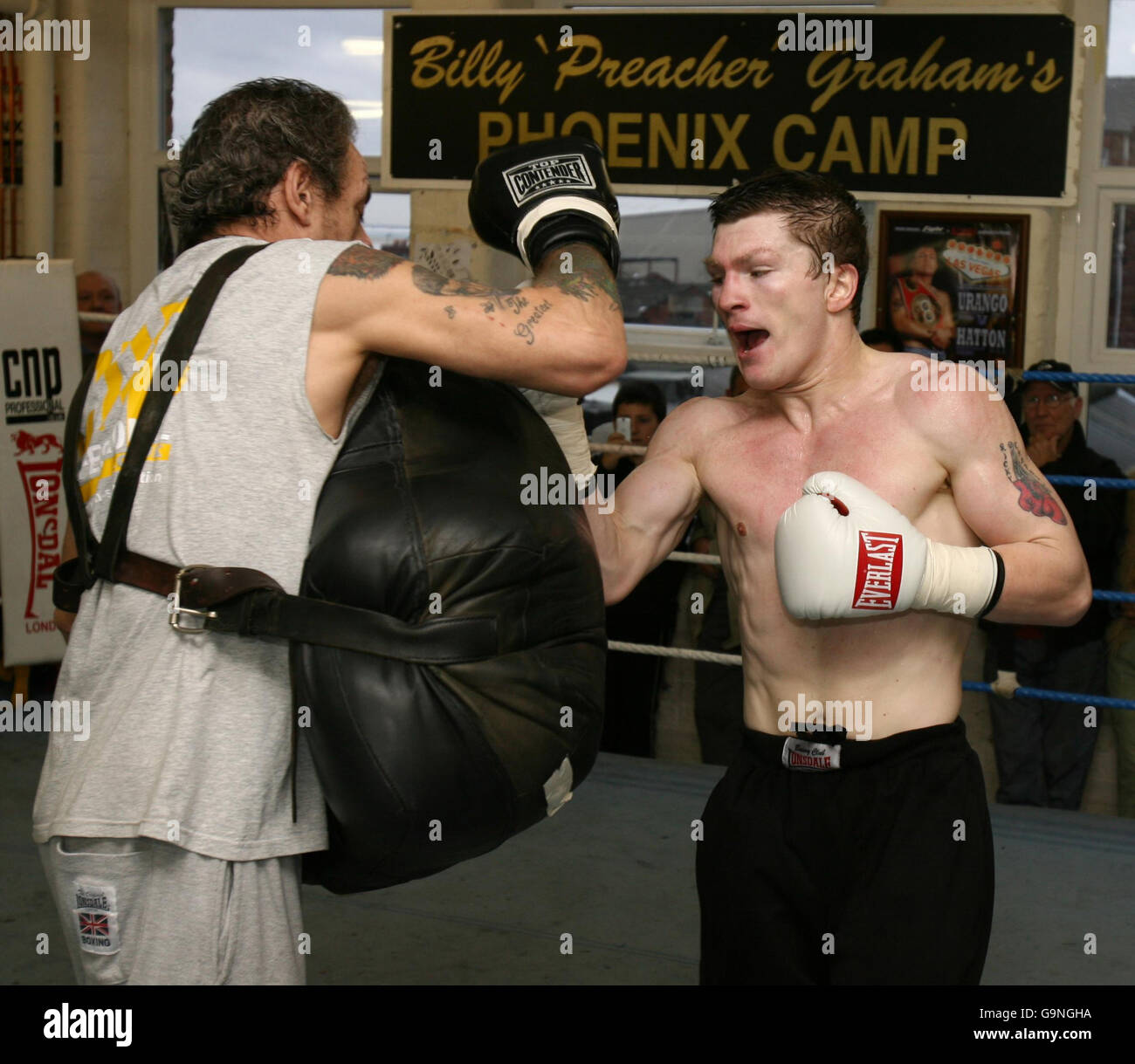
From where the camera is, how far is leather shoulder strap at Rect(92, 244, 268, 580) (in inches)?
55.4

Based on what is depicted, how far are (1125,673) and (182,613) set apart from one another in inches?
135

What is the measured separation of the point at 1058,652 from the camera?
4.06 m

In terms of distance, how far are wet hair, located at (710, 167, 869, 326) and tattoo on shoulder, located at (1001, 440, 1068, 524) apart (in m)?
0.33

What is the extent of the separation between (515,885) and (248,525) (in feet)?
6.35

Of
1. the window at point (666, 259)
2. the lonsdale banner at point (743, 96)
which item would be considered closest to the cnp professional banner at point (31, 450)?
the lonsdale banner at point (743, 96)

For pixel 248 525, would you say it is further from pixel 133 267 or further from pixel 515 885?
pixel 133 267

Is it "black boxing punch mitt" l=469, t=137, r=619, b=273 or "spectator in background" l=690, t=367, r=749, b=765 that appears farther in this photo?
"spectator in background" l=690, t=367, r=749, b=765

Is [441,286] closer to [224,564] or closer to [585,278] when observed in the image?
[585,278]

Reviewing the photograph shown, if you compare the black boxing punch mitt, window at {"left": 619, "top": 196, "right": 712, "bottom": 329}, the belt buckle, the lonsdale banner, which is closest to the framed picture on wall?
the lonsdale banner

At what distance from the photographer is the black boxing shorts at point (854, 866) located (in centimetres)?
175

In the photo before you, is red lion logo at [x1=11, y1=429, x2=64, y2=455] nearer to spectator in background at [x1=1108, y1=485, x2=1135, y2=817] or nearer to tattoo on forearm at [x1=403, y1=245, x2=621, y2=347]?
tattoo on forearm at [x1=403, y1=245, x2=621, y2=347]

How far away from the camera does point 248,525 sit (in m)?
1.40

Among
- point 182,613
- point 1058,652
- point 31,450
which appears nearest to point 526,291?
point 182,613
